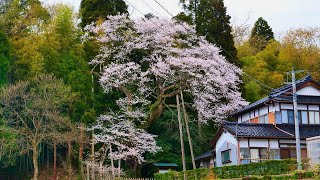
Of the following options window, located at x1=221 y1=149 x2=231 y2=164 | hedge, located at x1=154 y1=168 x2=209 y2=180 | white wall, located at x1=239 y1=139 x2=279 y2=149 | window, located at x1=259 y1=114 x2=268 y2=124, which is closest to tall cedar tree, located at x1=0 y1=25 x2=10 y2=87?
hedge, located at x1=154 y1=168 x2=209 y2=180

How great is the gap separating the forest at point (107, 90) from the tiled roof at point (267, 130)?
3.30 meters

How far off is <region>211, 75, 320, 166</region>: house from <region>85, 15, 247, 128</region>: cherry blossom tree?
270cm

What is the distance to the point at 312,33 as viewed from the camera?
147ft

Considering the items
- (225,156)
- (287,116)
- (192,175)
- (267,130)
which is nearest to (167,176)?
(192,175)

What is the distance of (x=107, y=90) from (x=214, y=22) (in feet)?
34.0

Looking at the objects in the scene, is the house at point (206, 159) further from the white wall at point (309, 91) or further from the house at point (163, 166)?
the white wall at point (309, 91)

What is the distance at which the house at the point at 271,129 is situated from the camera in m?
24.6

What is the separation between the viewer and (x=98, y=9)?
3400cm

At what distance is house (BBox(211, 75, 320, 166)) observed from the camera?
2456 centimetres

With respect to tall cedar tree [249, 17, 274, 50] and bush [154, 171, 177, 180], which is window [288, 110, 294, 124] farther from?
tall cedar tree [249, 17, 274, 50]

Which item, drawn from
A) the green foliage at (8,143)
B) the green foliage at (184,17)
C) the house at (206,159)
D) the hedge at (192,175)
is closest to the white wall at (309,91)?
the house at (206,159)

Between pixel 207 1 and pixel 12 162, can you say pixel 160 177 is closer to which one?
pixel 12 162

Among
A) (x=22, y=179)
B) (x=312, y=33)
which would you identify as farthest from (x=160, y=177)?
(x=312, y=33)

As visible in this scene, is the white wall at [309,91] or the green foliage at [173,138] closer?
the white wall at [309,91]
